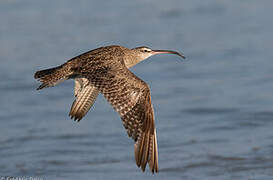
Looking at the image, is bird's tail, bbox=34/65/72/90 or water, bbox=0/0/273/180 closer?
Result: bird's tail, bbox=34/65/72/90

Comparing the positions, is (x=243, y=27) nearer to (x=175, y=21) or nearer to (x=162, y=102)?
(x=175, y=21)

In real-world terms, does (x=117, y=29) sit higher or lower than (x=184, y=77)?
higher

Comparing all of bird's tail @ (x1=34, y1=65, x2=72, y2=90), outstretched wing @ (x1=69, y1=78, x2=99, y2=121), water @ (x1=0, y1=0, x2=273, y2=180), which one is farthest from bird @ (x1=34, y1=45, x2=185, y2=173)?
water @ (x1=0, y1=0, x2=273, y2=180)

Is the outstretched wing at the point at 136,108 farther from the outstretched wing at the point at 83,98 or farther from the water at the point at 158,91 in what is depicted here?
the water at the point at 158,91

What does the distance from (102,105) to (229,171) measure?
10.6 feet

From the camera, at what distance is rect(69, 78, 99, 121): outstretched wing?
8.23m

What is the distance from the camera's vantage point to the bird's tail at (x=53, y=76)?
7617 mm

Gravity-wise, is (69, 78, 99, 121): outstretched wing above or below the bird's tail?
below

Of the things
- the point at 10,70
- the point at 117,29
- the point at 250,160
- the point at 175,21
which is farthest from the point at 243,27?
the point at 250,160

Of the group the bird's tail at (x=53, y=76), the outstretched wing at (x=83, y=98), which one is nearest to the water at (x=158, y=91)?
the outstretched wing at (x=83, y=98)

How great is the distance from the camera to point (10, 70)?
12570mm

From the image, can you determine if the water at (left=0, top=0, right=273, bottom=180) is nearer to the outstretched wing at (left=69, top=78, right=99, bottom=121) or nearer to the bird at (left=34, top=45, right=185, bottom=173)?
the outstretched wing at (left=69, top=78, right=99, bottom=121)

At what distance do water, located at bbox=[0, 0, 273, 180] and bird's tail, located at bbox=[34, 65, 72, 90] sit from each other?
1.49 metres

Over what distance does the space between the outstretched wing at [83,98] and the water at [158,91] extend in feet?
2.79
